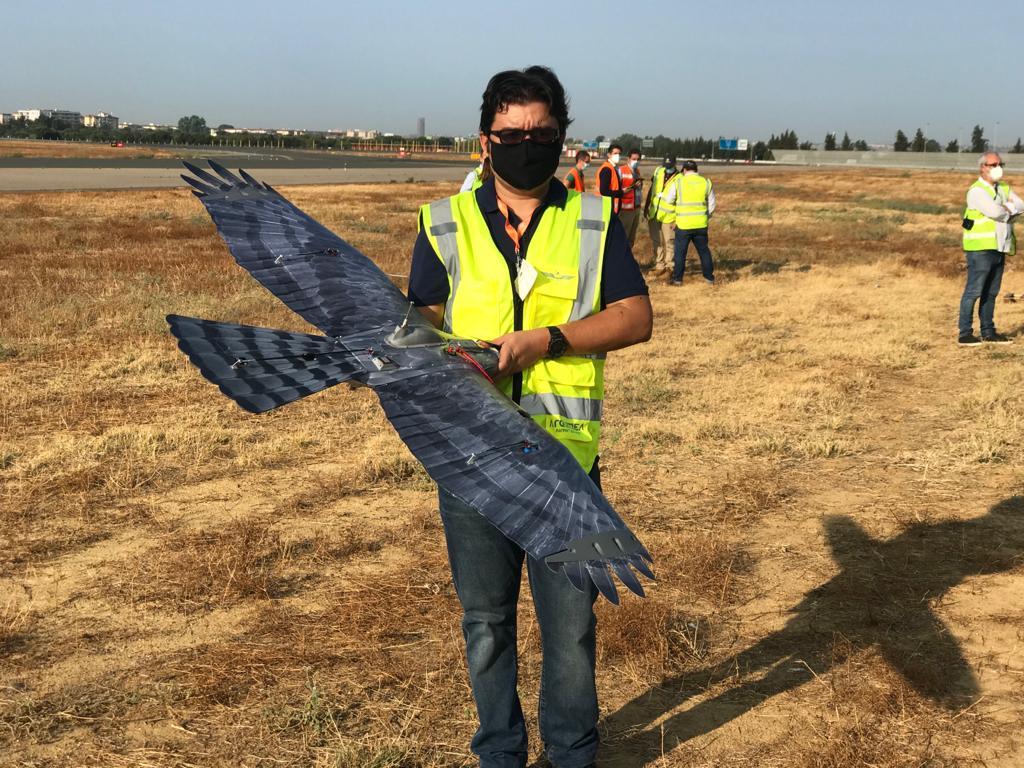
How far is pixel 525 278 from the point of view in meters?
2.70

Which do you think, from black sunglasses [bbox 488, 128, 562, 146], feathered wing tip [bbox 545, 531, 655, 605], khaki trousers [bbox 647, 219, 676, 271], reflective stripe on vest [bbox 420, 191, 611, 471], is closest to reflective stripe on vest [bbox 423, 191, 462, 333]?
reflective stripe on vest [bbox 420, 191, 611, 471]

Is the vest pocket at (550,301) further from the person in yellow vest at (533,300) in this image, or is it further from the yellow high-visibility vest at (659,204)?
the yellow high-visibility vest at (659,204)

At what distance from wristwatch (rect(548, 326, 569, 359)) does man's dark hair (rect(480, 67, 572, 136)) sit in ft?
1.94

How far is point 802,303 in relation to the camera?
525 inches

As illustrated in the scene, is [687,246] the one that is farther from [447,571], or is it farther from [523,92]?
[523,92]

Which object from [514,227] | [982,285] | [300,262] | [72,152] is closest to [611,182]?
[982,285]

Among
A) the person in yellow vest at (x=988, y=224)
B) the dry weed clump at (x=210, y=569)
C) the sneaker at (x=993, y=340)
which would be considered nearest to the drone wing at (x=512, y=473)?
the dry weed clump at (x=210, y=569)

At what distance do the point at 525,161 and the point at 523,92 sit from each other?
193 mm

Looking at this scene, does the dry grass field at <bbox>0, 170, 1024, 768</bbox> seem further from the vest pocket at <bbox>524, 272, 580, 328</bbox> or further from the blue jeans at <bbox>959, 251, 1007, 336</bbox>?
the vest pocket at <bbox>524, 272, 580, 328</bbox>

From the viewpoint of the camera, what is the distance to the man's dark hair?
272 cm

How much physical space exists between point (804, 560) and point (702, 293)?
944 centimetres

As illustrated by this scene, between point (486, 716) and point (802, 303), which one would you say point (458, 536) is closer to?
point (486, 716)

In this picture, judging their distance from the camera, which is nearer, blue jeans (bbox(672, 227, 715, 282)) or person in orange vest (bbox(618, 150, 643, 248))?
blue jeans (bbox(672, 227, 715, 282))

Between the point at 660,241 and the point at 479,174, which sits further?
the point at 660,241
